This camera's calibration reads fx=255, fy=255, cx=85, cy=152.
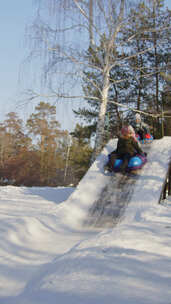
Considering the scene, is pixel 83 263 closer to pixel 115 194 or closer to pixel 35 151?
pixel 115 194

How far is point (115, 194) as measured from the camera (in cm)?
574

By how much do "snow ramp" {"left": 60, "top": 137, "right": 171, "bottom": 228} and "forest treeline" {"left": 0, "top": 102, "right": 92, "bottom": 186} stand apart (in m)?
19.3

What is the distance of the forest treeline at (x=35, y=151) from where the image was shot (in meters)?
27.2

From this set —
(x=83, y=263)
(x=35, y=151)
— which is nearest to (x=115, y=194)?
(x=83, y=263)

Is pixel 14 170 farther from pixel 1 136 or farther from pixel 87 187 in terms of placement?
pixel 87 187

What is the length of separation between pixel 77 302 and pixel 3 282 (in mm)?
1074

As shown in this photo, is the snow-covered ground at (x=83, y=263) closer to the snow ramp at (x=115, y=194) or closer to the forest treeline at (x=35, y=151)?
the snow ramp at (x=115, y=194)

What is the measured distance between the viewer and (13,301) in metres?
1.98

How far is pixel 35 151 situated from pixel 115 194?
80.5 feet

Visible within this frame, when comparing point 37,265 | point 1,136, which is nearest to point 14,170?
point 1,136

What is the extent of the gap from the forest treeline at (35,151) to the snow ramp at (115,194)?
63.4 feet

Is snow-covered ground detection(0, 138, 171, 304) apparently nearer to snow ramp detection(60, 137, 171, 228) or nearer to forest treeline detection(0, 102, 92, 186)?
snow ramp detection(60, 137, 171, 228)

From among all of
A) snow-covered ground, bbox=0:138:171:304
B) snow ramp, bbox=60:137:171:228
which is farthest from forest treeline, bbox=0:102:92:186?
snow-covered ground, bbox=0:138:171:304

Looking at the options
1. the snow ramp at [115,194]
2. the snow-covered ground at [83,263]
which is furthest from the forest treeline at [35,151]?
the snow-covered ground at [83,263]
